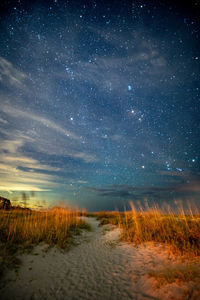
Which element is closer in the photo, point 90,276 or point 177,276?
point 177,276

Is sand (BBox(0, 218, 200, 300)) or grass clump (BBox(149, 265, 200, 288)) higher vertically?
grass clump (BBox(149, 265, 200, 288))

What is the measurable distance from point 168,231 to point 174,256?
2222 mm

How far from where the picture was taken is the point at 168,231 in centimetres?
688

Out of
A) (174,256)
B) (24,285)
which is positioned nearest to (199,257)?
(174,256)

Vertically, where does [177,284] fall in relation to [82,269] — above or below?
above

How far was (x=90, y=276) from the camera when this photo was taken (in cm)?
436

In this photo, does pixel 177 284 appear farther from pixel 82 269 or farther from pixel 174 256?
pixel 82 269

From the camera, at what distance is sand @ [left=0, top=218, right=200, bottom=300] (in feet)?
11.3

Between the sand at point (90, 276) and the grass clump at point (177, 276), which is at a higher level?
the grass clump at point (177, 276)

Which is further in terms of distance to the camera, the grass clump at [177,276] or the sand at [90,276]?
the sand at [90,276]

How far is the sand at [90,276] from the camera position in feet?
11.3

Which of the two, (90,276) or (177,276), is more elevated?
(177,276)

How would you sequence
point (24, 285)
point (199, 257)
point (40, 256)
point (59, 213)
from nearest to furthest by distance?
1. point (24, 285)
2. point (199, 257)
3. point (40, 256)
4. point (59, 213)

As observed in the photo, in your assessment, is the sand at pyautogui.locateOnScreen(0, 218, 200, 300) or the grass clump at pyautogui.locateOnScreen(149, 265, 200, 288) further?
the sand at pyautogui.locateOnScreen(0, 218, 200, 300)
